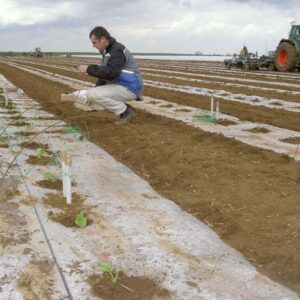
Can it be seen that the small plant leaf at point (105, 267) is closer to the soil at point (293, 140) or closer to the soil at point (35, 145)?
the soil at point (35, 145)

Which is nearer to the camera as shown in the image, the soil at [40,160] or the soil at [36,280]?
the soil at [36,280]

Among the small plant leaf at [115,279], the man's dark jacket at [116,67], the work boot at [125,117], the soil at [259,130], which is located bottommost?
the small plant leaf at [115,279]

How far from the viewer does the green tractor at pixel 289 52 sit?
20766 millimetres

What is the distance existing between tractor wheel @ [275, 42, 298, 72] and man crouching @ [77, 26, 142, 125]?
15641 millimetres

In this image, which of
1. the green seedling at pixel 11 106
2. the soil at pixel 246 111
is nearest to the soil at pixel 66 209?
the soil at pixel 246 111

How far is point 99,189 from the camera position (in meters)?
3.98

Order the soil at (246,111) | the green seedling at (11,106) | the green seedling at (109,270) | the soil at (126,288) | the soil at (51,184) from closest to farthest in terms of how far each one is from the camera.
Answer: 1. the soil at (126,288)
2. the green seedling at (109,270)
3. the soil at (51,184)
4. the soil at (246,111)
5. the green seedling at (11,106)

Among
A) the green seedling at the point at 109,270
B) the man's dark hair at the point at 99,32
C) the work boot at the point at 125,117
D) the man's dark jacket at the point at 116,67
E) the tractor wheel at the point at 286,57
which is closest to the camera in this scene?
the green seedling at the point at 109,270

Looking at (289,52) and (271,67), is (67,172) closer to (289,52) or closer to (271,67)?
(289,52)

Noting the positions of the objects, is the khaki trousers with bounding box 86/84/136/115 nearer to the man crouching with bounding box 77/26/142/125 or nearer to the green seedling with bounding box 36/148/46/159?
the man crouching with bounding box 77/26/142/125

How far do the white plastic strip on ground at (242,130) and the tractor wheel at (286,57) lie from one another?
13.3 metres

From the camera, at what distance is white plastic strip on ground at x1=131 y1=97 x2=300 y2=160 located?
5547 mm

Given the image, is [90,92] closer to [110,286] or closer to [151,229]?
[151,229]

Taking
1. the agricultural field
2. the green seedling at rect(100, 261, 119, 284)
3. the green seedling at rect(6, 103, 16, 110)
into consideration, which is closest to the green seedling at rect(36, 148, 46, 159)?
the agricultural field
